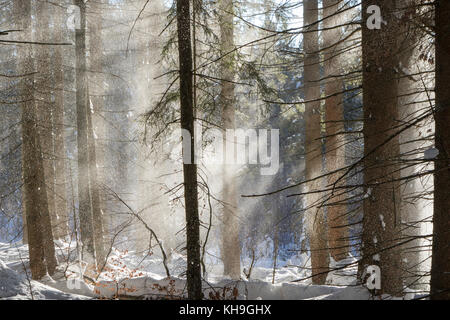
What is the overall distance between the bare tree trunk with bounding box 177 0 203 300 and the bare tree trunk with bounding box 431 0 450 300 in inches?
120

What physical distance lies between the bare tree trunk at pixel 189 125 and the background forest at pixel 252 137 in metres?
0.02

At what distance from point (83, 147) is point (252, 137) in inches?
393

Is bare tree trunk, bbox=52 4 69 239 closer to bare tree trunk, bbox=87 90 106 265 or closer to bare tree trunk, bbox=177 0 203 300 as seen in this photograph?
bare tree trunk, bbox=87 90 106 265

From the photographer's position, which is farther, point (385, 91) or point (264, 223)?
point (264, 223)

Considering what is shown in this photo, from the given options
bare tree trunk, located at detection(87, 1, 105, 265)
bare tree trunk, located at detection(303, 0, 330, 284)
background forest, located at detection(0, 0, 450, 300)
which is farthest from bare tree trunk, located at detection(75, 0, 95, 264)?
bare tree trunk, located at detection(303, 0, 330, 284)

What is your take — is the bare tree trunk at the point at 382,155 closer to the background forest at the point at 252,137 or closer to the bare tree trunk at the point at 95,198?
the background forest at the point at 252,137

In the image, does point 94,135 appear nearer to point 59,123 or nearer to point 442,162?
point 59,123

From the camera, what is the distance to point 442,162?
3.13 meters

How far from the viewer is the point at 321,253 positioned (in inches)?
333

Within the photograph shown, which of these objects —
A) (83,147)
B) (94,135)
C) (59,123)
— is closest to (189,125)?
(83,147)

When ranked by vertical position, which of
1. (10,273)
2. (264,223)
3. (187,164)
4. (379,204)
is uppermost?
(187,164)

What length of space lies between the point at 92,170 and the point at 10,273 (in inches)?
229
